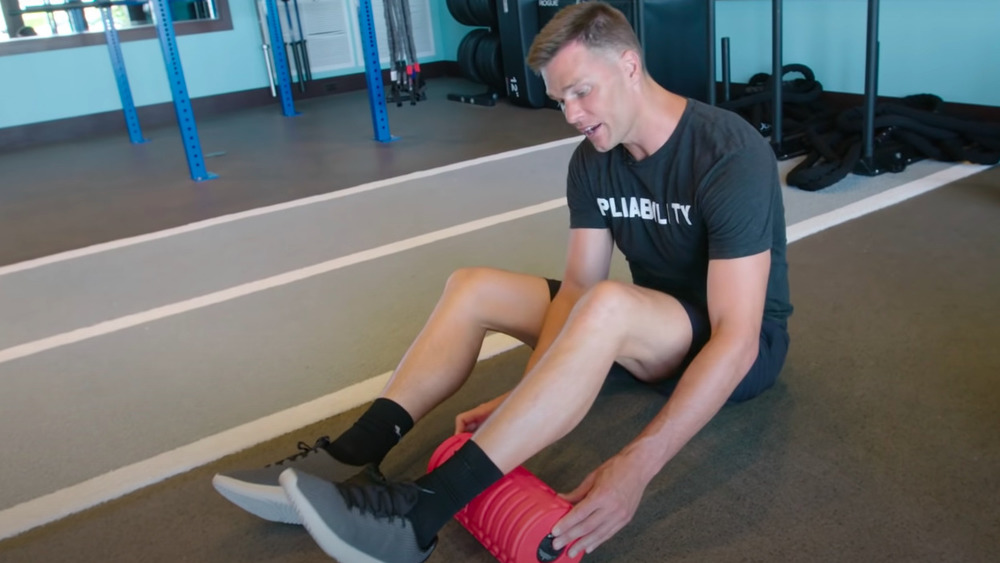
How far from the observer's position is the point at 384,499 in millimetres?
1292

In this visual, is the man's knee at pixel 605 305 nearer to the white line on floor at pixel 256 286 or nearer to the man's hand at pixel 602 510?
the man's hand at pixel 602 510

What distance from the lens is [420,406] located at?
62.2 inches

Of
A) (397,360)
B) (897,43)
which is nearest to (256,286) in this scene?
(397,360)

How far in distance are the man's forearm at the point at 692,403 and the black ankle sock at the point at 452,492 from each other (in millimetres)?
225

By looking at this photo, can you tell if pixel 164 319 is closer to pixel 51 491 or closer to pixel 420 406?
pixel 51 491

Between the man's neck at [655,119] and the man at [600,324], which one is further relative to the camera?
the man's neck at [655,119]

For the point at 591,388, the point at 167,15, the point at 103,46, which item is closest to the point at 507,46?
the point at 167,15

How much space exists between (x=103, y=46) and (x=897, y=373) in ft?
20.4

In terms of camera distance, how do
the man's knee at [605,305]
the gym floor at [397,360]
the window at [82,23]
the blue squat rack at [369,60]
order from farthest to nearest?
1. the window at [82,23]
2. the blue squat rack at [369,60]
3. the gym floor at [397,360]
4. the man's knee at [605,305]

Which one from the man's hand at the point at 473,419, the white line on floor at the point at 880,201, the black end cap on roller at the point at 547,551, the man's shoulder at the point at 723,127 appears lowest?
the white line on floor at the point at 880,201

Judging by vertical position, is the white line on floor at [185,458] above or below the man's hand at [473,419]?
below

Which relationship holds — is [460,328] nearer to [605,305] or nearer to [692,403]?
[605,305]

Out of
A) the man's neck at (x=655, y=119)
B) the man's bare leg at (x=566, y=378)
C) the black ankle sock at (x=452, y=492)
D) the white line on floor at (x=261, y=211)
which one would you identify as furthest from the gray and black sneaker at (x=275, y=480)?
the white line on floor at (x=261, y=211)

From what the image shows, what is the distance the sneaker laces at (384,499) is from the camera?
50.6 inches
